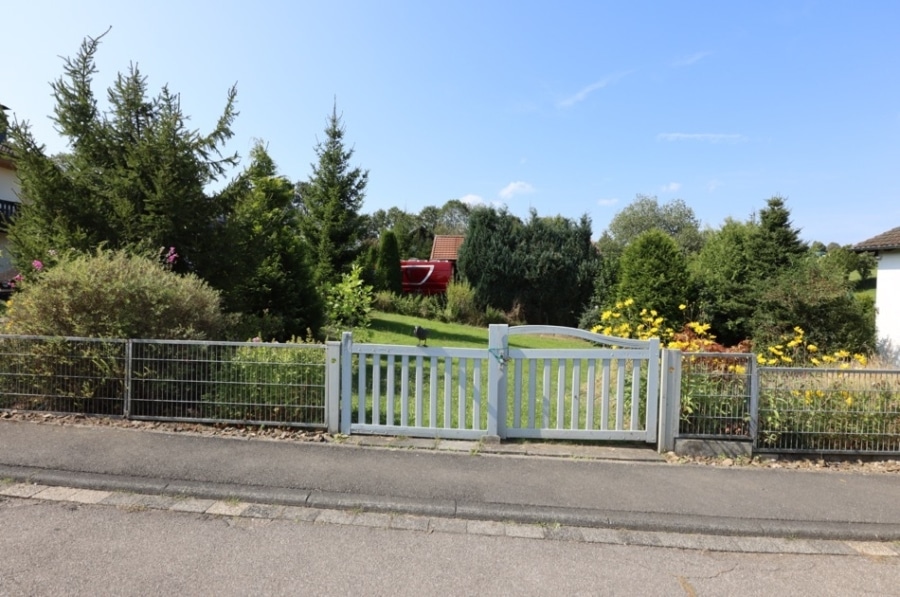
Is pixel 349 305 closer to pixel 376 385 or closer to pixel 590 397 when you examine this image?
pixel 376 385

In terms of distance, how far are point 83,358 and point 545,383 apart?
15.6ft

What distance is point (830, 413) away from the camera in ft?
16.7

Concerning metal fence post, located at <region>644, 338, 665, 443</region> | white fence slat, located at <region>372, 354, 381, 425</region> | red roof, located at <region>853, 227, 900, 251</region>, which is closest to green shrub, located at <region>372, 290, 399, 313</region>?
red roof, located at <region>853, 227, 900, 251</region>

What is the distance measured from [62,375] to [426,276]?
69.9 ft

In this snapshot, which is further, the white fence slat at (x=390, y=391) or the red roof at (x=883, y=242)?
the red roof at (x=883, y=242)

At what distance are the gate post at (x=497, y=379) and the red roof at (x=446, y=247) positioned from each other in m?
27.5

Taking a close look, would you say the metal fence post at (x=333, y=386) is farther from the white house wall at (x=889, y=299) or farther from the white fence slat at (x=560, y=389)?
Result: the white house wall at (x=889, y=299)

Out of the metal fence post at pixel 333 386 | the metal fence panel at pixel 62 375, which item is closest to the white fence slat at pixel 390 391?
the metal fence post at pixel 333 386

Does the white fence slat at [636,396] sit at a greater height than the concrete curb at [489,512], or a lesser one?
greater

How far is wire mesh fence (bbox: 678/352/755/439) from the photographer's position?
5055 mm

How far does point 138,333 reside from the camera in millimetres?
5828

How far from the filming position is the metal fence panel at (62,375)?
5602mm

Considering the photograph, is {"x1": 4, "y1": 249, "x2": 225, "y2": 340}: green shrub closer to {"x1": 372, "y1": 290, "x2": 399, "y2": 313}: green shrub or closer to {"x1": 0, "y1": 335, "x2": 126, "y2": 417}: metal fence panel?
{"x1": 0, "y1": 335, "x2": 126, "y2": 417}: metal fence panel

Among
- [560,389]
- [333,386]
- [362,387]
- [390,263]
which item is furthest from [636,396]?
[390,263]
